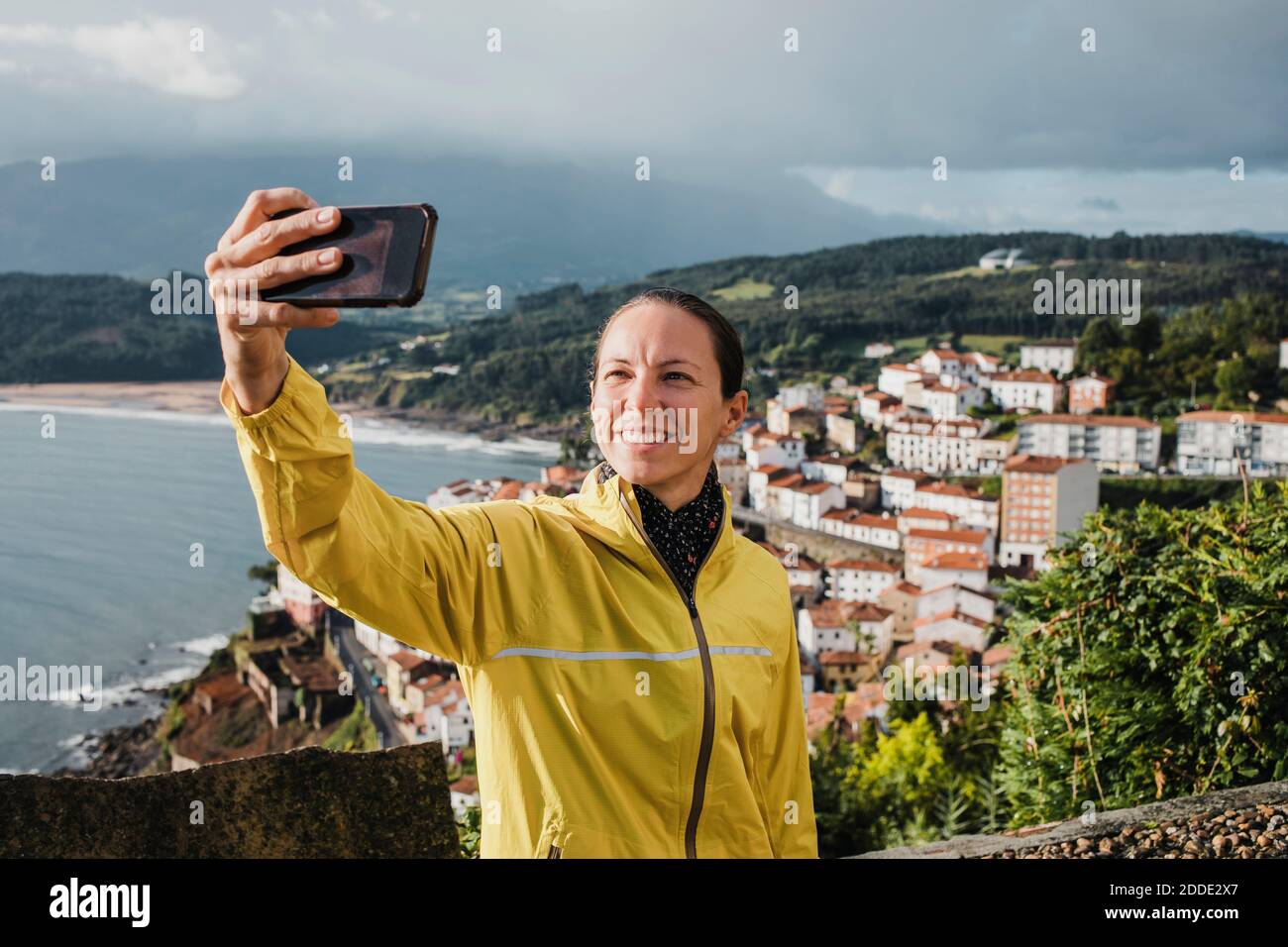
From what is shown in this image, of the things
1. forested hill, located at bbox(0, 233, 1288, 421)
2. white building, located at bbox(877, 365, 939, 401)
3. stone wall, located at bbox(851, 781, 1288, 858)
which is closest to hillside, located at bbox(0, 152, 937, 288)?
forested hill, located at bbox(0, 233, 1288, 421)

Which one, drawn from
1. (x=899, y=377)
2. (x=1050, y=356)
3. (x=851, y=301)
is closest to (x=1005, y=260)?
(x=851, y=301)

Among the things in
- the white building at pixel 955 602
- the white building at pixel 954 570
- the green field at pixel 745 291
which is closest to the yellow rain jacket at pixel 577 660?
the white building at pixel 955 602

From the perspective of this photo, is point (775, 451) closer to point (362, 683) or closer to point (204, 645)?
point (362, 683)

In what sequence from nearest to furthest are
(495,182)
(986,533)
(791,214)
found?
(986,533) → (495,182) → (791,214)

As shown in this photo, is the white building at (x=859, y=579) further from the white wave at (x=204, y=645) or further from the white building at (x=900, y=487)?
the white wave at (x=204, y=645)

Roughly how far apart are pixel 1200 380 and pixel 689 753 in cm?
3969

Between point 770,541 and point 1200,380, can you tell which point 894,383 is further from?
point 770,541

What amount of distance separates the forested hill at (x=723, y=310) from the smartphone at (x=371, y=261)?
37200 mm

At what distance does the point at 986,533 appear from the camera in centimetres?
2830

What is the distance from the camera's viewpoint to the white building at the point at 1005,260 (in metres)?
63.7

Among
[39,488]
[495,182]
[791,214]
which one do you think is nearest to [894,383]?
[39,488]

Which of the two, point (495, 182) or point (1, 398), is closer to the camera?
point (1, 398)

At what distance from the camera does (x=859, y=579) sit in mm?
27203
